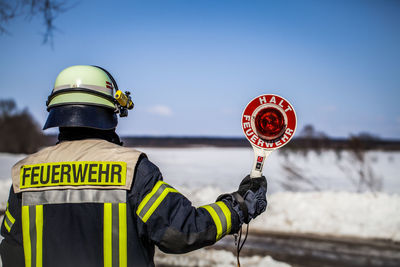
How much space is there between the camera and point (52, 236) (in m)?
1.71

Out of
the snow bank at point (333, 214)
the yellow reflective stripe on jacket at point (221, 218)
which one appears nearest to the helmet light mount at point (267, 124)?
the yellow reflective stripe on jacket at point (221, 218)

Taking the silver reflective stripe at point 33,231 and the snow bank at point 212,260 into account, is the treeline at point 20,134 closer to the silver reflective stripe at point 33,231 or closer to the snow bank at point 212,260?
the snow bank at point 212,260

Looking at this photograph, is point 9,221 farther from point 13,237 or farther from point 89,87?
point 89,87

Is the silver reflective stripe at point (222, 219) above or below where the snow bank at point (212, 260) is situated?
above

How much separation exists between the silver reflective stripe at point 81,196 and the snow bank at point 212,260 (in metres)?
Result: 3.72

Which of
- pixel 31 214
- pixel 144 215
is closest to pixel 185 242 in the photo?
pixel 144 215

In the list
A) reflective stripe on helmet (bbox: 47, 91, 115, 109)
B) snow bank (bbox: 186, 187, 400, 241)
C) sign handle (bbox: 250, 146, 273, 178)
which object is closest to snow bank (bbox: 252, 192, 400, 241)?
snow bank (bbox: 186, 187, 400, 241)

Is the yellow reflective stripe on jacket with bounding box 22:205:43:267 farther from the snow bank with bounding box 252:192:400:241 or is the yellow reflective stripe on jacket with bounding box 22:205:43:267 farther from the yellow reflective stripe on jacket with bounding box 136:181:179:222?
the snow bank with bounding box 252:192:400:241

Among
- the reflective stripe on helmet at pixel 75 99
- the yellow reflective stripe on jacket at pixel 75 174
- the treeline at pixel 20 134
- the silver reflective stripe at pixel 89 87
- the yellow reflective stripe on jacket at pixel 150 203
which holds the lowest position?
the treeline at pixel 20 134

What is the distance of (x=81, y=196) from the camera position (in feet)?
5.57

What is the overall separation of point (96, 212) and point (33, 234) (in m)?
0.35

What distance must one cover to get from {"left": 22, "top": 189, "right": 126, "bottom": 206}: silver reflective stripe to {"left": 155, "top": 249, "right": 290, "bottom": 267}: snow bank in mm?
3718

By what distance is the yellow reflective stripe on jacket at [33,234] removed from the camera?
1.73m

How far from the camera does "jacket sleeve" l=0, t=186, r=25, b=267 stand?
1.81 m
